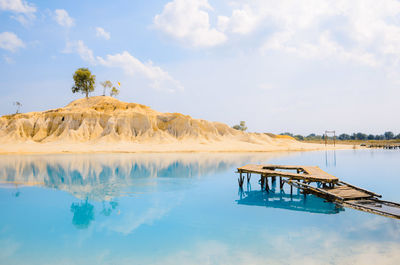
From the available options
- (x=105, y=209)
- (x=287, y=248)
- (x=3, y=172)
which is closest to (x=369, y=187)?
(x=287, y=248)

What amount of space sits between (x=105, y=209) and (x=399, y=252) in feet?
41.4

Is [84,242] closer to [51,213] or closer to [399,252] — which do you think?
[51,213]

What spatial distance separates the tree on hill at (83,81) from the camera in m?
94.8

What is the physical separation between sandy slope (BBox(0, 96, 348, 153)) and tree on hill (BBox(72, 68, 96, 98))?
1435 centimetres

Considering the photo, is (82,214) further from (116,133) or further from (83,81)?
(83,81)

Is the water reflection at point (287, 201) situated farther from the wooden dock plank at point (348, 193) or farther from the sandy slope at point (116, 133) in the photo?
the sandy slope at point (116, 133)

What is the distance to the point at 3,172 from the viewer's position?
94.5ft

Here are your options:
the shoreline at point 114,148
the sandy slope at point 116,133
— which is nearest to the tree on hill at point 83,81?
the sandy slope at point 116,133

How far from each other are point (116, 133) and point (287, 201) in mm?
59089

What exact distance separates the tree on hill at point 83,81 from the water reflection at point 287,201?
88576 millimetres

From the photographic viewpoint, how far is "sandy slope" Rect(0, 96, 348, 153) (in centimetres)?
6338

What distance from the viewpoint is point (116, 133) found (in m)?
70.2

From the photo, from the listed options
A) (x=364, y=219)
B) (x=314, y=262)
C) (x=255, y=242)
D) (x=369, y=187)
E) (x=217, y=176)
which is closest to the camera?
(x=314, y=262)

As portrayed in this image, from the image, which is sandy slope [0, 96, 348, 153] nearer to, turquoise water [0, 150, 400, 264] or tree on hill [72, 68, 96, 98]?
tree on hill [72, 68, 96, 98]
